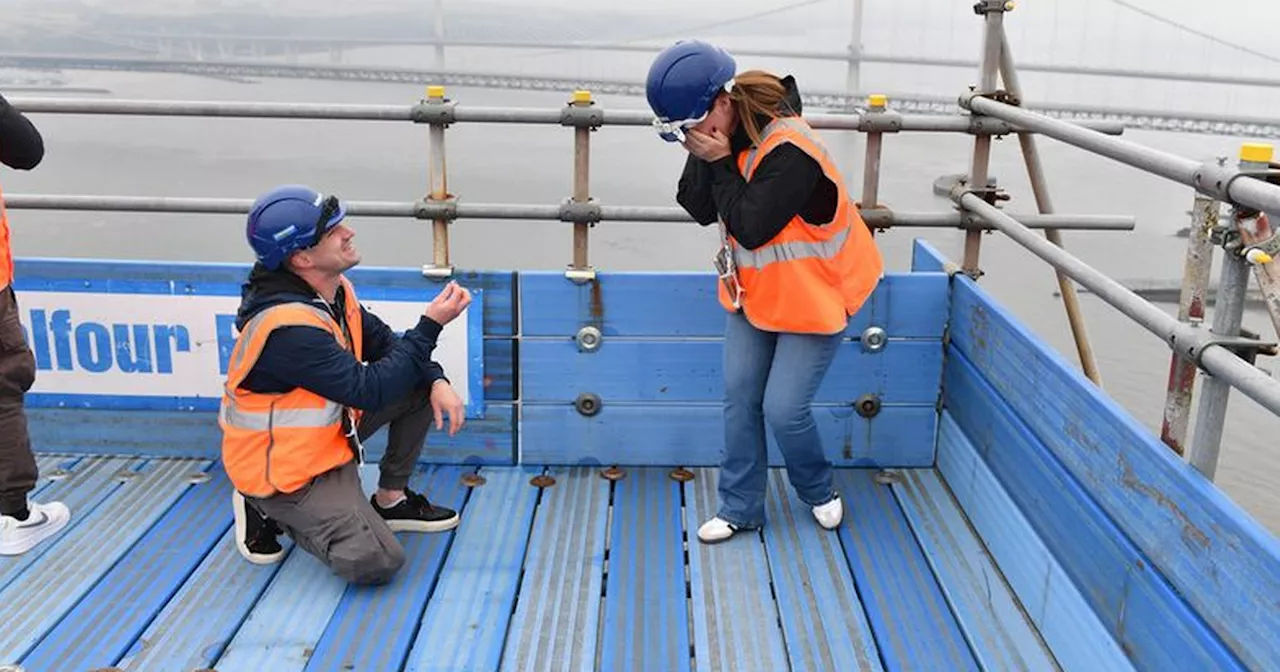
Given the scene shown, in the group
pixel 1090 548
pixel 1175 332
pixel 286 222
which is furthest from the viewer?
pixel 286 222

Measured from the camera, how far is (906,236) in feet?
126

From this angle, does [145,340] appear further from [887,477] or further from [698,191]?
[887,477]

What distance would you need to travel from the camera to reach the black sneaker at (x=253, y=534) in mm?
3461

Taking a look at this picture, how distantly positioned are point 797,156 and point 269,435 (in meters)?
1.81

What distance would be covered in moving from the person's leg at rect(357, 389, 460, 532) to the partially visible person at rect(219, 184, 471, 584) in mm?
210

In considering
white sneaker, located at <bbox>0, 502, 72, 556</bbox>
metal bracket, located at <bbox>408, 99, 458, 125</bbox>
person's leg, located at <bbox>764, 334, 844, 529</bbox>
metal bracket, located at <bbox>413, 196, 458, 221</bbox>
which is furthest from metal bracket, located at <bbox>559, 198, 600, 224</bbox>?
white sneaker, located at <bbox>0, 502, 72, 556</bbox>

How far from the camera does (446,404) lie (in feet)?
11.2

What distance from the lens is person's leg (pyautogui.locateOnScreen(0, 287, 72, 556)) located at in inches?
137

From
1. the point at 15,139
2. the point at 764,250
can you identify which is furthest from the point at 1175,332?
the point at 15,139

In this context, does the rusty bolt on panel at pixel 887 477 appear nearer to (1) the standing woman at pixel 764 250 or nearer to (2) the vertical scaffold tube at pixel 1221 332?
(1) the standing woman at pixel 764 250

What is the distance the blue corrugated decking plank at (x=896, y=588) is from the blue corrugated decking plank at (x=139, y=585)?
213 centimetres

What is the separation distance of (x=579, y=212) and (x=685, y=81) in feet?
3.30

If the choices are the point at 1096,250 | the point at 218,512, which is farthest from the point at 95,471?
the point at 1096,250

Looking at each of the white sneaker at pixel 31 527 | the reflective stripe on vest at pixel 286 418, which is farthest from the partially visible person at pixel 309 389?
the white sneaker at pixel 31 527
